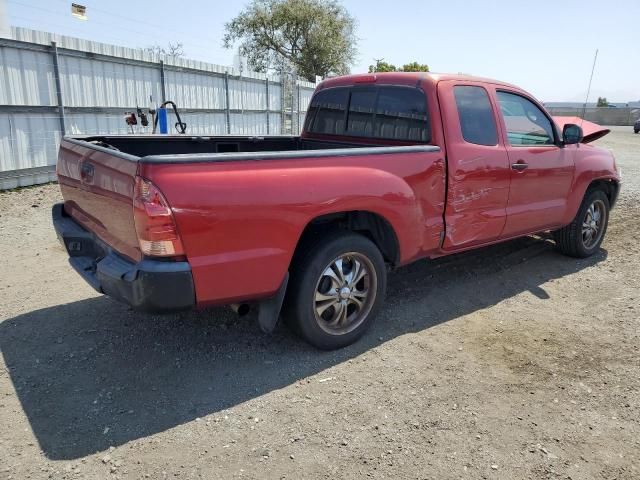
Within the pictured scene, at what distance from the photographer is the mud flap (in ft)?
10.5

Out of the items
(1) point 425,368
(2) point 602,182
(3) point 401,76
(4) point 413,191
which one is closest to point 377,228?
(4) point 413,191

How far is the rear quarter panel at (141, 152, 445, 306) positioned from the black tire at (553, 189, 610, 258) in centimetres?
297

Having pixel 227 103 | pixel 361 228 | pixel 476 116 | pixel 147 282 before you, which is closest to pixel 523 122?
pixel 476 116

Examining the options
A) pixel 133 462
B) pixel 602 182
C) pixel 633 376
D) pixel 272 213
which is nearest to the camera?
pixel 133 462

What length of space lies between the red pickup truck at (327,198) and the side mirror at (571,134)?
0.03 metres

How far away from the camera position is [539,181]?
4844mm

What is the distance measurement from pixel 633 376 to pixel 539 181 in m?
2.06

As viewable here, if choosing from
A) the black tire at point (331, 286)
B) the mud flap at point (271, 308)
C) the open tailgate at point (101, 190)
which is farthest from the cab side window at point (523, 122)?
the open tailgate at point (101, 190)

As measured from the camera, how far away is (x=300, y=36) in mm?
38469

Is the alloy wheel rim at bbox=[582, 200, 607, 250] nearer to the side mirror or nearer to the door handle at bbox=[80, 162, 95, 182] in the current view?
the side mirror

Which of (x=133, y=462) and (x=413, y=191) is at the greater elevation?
(x=413, y=191)

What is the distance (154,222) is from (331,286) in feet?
4.48

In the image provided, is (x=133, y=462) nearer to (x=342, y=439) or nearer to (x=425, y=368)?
(x=342, y=439)

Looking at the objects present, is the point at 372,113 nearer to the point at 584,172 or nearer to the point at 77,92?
the point at 584,172
